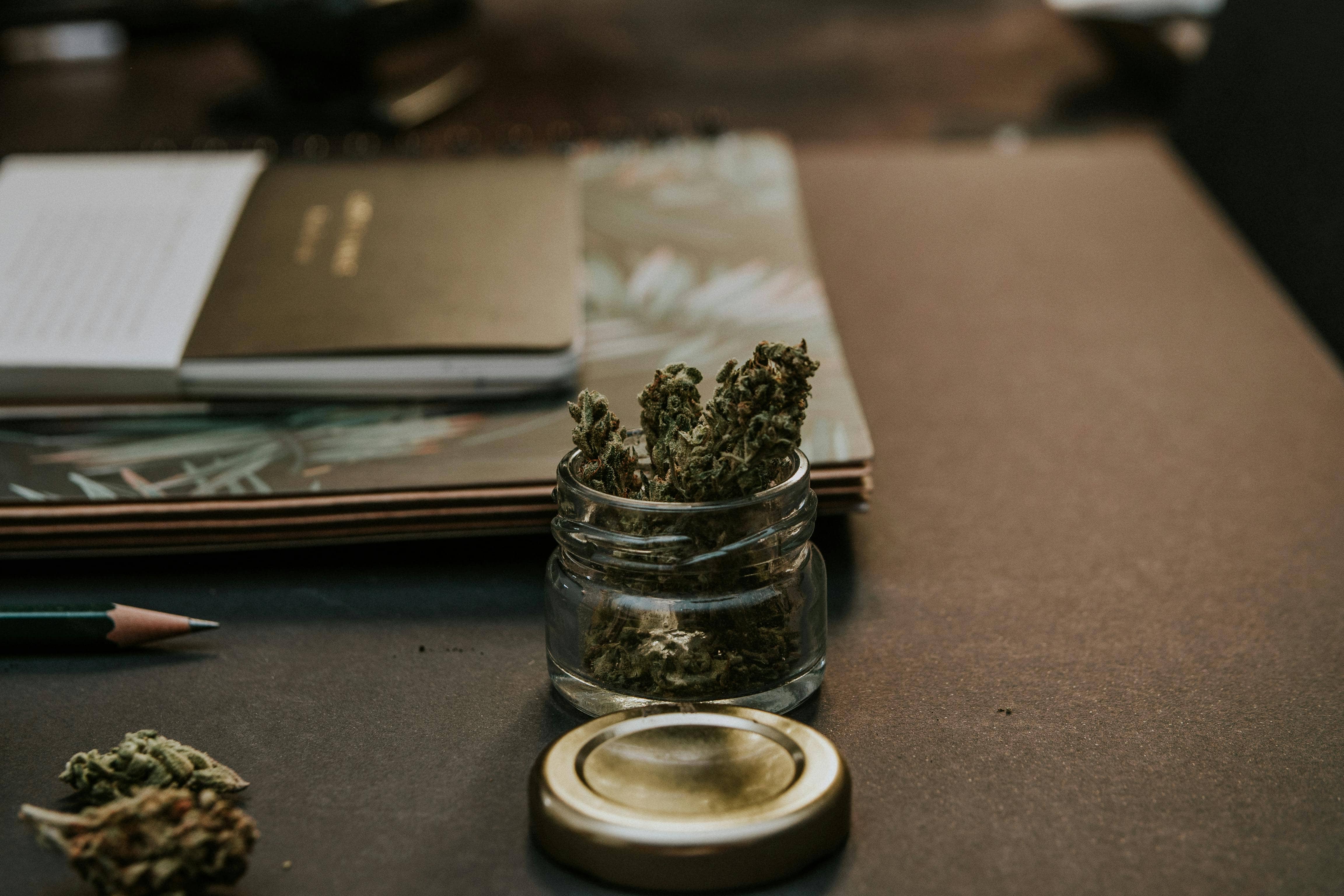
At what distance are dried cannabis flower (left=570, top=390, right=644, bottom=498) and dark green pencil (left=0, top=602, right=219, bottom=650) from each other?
18 centimetres

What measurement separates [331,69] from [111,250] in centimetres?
58

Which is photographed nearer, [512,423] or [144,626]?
[144,626]

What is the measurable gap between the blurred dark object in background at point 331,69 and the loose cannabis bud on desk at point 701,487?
0.92 meters

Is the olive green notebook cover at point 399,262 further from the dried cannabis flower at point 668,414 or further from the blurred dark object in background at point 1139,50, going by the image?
the blurred dark object in background at point 1139,50

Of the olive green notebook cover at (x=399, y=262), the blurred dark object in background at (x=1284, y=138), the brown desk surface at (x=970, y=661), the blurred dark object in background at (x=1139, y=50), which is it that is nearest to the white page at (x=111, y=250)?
the olive green notebook cover at (x=399, y=262)

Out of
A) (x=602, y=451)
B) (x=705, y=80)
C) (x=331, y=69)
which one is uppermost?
(x=602, y=451)

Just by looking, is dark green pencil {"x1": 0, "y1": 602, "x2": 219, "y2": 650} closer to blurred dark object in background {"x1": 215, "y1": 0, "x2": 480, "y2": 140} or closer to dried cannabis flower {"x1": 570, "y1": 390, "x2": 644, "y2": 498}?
dried cannabis flower {"x1": 570, "y1": 390, "x2": 644, "y2": 498}

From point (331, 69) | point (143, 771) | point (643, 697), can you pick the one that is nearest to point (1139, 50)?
point (331, 69)

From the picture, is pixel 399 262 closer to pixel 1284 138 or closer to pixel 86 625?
pixel 86 625

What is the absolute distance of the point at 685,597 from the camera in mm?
414

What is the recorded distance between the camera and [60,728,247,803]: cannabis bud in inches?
15.6

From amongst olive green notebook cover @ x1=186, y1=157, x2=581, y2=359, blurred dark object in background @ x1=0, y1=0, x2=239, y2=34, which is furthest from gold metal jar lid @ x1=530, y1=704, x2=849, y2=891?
blurred dark object in background @ x1=0, y1=0, x2=239, y2=34

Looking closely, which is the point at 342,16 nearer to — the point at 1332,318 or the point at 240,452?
the point at 240,452

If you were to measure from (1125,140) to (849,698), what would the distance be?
2.80 ft
